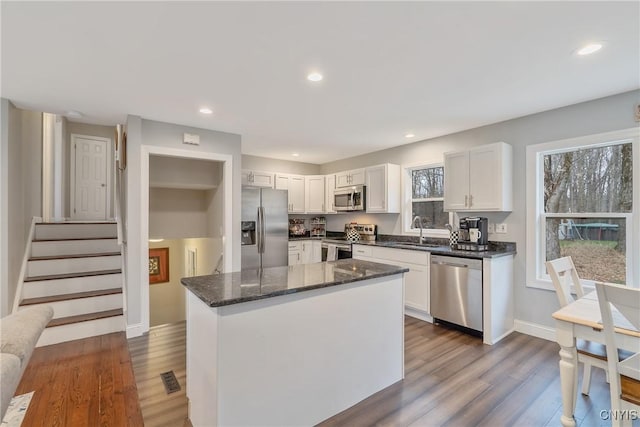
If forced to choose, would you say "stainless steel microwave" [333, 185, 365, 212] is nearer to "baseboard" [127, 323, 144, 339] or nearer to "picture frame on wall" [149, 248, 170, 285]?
"baseboard" [127, 323, 144, 339]

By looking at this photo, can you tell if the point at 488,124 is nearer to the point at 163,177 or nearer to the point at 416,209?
the point at 416,209

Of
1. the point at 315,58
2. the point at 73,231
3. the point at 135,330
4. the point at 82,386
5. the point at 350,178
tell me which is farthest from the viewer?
the point at 350,178

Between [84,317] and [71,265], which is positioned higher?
[71,265]

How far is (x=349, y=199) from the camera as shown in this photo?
5.30 m

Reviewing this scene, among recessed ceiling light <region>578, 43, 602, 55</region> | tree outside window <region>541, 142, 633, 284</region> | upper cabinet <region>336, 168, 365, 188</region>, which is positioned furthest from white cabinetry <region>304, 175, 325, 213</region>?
recessed ceiling light <region>578, 43, 602, 55</region>

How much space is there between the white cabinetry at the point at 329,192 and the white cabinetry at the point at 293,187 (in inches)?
19.1

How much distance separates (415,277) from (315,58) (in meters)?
2.86

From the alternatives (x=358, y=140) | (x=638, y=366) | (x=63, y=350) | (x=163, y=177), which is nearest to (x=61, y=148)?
(x=163, y=177)

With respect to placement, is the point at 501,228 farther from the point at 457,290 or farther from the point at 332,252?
the point at 332,252

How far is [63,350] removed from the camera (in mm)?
2877

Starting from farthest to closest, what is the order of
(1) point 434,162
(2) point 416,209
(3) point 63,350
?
(2) point 416,209, (1) point 434,162, (3) point 63,350

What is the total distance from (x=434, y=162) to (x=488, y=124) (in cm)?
85

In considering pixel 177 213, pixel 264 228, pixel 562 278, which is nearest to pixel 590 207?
pixel 562 278

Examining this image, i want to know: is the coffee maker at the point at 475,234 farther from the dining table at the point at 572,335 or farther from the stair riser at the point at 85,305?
the stair riser at the point at 85,305
